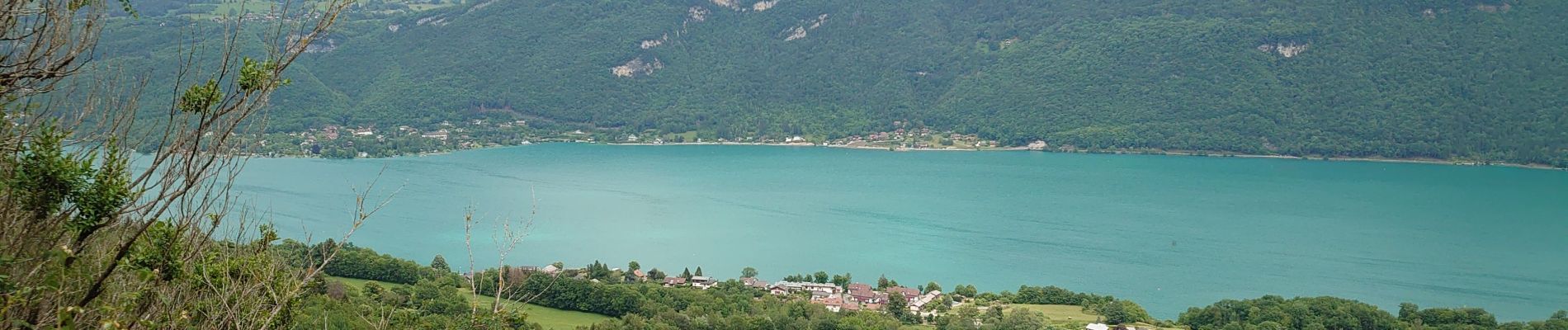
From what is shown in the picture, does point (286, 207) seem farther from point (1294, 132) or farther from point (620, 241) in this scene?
point (1294, 132)

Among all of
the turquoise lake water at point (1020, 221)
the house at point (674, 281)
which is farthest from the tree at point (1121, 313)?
the house at point (674, 281)

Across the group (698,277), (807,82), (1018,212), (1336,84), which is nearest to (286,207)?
(698,277)

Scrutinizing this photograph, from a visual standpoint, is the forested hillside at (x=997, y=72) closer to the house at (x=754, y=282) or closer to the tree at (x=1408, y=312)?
the house at (x=754, y=282)

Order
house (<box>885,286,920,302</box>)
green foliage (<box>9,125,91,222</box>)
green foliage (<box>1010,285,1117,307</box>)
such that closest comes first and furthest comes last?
green foliage (<box>9,125,91,222</box>) → house (<box>885,286,920,302</box>) → green foliage (<box>1010,285,1117,307</box>)

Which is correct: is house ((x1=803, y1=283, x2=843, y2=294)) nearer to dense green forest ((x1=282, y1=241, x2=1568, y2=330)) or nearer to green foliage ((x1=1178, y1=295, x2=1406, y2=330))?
dense green forest ((x1=282, y1=241, x2=1568, y2=330))

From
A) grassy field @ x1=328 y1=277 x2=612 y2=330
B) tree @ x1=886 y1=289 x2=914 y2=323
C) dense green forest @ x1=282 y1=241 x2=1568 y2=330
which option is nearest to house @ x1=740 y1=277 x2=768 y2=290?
dense green forest @ x1=282 y1=241 x2=1568 y2=330

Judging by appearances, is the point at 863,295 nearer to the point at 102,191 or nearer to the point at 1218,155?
the point at 102,191
